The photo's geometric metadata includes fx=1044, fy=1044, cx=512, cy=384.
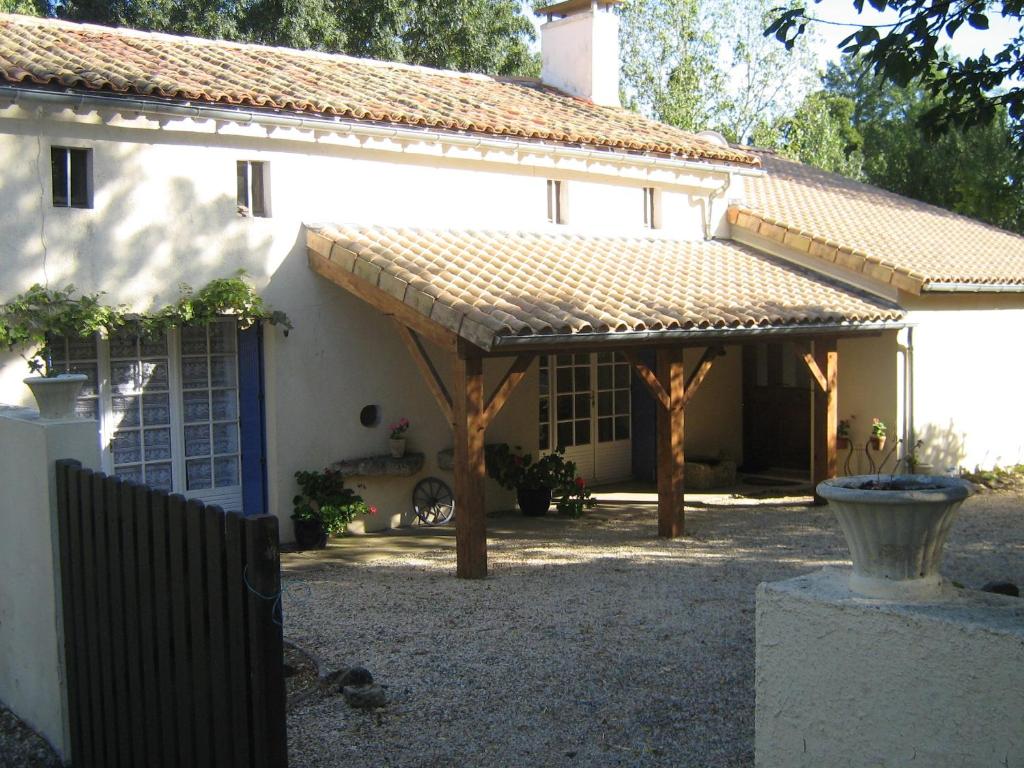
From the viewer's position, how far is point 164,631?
4.09 metres

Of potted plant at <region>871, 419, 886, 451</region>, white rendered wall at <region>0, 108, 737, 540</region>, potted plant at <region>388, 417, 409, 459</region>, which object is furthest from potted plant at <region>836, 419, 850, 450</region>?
potted plant at <region>388, 417, 409, 459</region>

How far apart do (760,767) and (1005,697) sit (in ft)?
2.79

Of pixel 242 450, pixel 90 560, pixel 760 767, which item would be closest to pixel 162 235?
pixel 242 450

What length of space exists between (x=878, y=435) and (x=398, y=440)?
6.26 meters

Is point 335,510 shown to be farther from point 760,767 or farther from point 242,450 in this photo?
point 760,767

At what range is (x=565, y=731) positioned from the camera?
528cm

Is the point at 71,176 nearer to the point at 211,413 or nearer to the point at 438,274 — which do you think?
the point at 211,413

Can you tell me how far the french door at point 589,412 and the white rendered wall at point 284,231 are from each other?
3.22 ft

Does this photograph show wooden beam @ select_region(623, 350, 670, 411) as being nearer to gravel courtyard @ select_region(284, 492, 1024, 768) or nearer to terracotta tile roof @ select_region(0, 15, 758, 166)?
gravel courtyard @ select_region(284, 492, 1024, 768)

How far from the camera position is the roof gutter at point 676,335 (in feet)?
27.7

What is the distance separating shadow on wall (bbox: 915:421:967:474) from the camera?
13.5m

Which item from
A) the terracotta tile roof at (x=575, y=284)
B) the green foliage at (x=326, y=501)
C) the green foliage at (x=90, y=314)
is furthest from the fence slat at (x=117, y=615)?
the green foliage at (x=326, y=501)

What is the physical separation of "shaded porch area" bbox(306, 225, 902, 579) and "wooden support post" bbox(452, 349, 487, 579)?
0.01 metres

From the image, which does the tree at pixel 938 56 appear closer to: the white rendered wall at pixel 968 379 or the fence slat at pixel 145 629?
the fence slat at pixel 145 629
